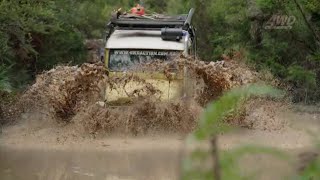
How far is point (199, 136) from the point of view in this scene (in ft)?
5.09

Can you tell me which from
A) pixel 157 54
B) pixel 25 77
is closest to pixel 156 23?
pixel 157 54

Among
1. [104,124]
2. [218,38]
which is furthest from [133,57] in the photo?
[218,38]

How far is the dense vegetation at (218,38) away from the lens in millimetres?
16047

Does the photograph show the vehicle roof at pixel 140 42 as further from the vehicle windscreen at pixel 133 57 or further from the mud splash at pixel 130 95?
the mud splash at pixel 130 95

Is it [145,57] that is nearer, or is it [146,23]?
[145,57]

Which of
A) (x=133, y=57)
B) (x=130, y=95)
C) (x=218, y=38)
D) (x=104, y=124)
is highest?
(x=133, y=57)

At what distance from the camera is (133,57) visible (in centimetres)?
1280

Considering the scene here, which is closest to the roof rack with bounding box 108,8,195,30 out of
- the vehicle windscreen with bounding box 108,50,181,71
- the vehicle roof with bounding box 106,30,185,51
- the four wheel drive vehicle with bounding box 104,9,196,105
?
the four wheel drive vehicle with bounding box 104,9,196,105

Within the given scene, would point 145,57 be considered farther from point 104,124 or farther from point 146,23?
point 104,124

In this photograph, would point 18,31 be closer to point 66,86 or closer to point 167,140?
point 66,86

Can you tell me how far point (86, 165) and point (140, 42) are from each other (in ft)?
13.7

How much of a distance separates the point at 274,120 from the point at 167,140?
2.67m

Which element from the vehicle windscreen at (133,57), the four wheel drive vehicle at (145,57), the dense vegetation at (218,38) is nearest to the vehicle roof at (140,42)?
the four wheel drive vehicle at (145,57)

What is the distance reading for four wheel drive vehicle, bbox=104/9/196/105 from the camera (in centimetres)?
1233
